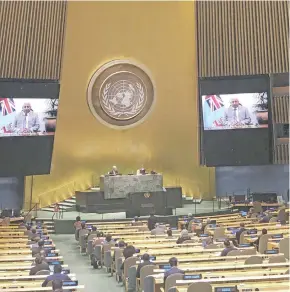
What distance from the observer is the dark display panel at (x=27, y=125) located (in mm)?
20484

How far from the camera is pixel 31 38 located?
830 inches

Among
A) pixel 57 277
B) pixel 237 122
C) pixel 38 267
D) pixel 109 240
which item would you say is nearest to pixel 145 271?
pixel 57 277

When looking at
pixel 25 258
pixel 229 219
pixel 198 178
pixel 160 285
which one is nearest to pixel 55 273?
pixel 160 285

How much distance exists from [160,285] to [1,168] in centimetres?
1348

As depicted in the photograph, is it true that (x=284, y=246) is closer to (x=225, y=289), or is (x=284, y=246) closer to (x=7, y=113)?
(x=225, y=289)

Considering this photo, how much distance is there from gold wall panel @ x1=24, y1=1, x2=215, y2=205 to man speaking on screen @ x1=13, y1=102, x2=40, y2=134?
8.02 ft

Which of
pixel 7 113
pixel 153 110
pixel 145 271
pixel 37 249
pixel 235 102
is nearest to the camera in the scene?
pixel 145 271

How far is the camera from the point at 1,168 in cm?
2036

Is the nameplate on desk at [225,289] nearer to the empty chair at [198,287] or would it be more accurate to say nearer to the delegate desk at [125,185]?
the empty chair at [198,287]

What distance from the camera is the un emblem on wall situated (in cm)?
2364

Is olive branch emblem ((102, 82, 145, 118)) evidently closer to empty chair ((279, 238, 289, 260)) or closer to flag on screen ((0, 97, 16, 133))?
flag on screen ((0, 97, 16, 133))

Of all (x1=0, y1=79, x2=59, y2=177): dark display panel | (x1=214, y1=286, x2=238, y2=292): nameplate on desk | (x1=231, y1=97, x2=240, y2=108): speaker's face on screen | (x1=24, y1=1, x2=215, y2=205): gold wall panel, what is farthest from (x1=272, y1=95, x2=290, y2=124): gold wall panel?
→ (x1=214, y1=286, x2=238, y2=292): nameplate on desk

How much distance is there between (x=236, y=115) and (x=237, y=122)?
0.95ft

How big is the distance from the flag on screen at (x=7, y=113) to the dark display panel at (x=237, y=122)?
7620mm
